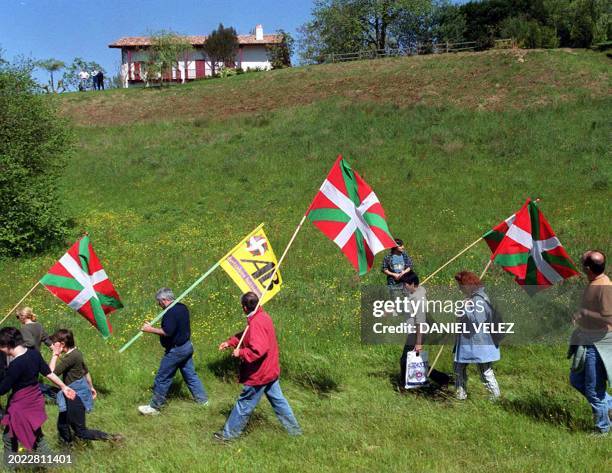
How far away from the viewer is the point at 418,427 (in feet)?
22.4

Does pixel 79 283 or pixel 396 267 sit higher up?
pixel 79 283

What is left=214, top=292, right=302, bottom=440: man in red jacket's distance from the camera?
21.7ft

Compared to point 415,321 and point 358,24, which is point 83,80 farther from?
point 415,321

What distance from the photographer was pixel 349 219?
846 centimetres

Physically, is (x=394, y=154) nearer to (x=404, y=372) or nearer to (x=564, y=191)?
(x=564, y=191)

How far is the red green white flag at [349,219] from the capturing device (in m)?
8.40

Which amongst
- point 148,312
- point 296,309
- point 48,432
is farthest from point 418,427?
point 148,312

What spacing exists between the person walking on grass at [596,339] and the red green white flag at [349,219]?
2.64m

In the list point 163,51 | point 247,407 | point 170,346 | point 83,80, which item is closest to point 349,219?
point 170,346

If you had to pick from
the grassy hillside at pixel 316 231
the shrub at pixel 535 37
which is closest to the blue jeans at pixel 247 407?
the grassy hillside at pixel 316 231

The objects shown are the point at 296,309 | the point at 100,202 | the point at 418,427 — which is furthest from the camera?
the point at 100,202

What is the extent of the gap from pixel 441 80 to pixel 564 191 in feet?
57.7

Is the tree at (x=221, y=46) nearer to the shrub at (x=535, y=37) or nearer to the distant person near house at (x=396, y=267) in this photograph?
the shrub at (x=535, y=37)

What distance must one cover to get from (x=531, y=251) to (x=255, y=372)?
4255 mm
